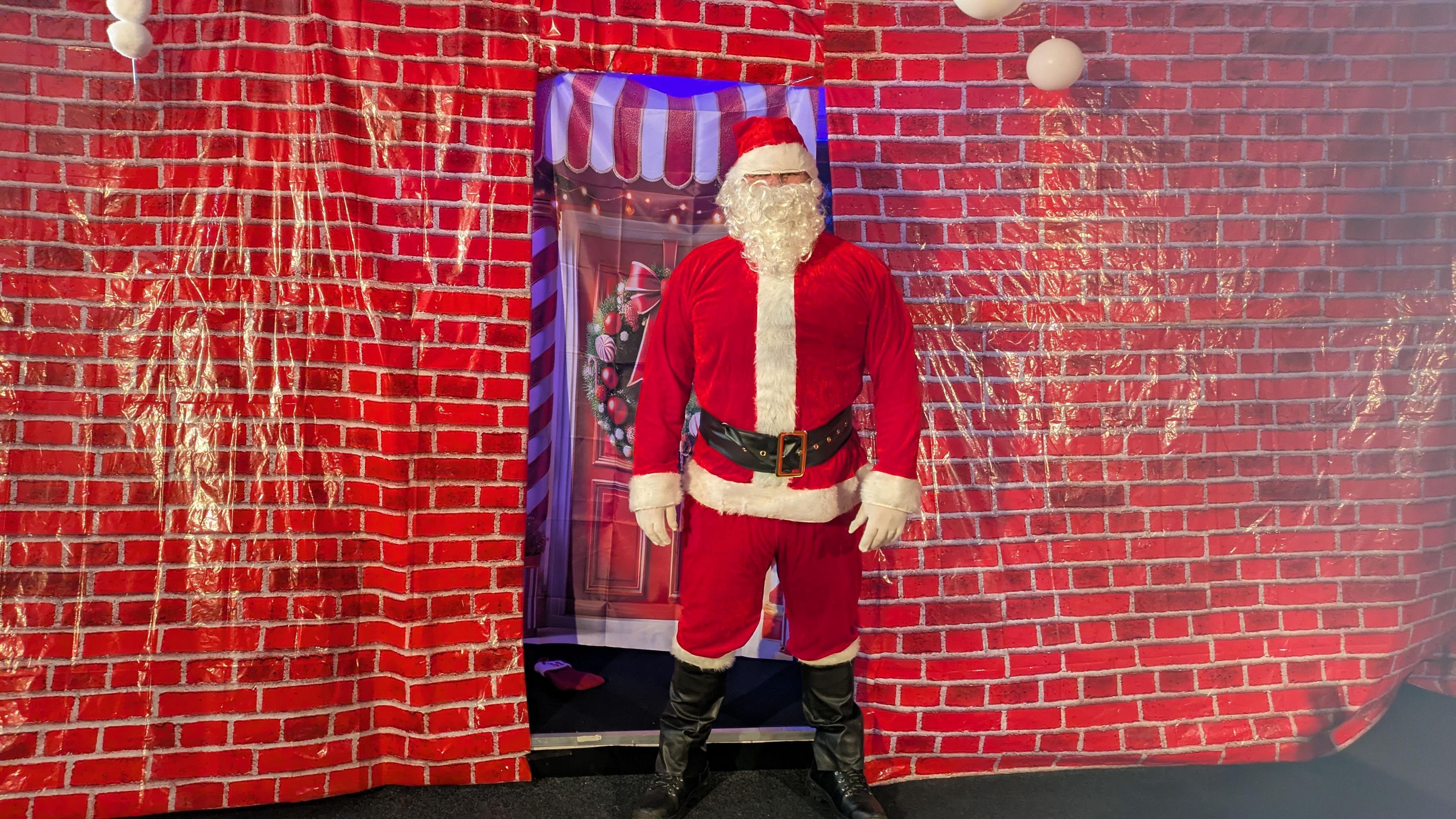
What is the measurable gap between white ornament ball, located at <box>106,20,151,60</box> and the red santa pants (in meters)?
1.71

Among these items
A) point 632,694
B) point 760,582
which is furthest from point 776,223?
point 632,694

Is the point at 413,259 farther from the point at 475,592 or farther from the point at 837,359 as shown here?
the point at 837,359

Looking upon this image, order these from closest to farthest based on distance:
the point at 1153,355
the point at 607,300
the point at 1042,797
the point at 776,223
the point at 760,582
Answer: the point at 776,223, the point at 760,582, the point at 1042,797, the point at 1153,355, the point at 607,300

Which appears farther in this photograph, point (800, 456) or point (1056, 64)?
point (1056, 64)

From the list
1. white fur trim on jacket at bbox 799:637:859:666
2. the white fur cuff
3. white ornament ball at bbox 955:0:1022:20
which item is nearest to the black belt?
the white fur cuff

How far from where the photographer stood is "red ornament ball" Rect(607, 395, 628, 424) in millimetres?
2729

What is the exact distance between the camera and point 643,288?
269cm

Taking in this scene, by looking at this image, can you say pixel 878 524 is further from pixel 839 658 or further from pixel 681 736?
pixel 681 736

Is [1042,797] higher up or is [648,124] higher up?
[648,124]

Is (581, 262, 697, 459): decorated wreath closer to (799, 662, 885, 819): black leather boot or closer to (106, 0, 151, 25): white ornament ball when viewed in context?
(799, 662, 885, 819): black leather boot

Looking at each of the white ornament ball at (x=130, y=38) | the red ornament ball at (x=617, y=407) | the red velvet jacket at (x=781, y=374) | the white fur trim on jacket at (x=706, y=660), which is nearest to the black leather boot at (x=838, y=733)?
the white fur trim on jacket at (x=706, y=660)

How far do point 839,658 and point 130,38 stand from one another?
2.24m

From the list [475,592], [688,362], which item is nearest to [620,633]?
[475,592]

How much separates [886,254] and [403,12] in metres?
1.43
